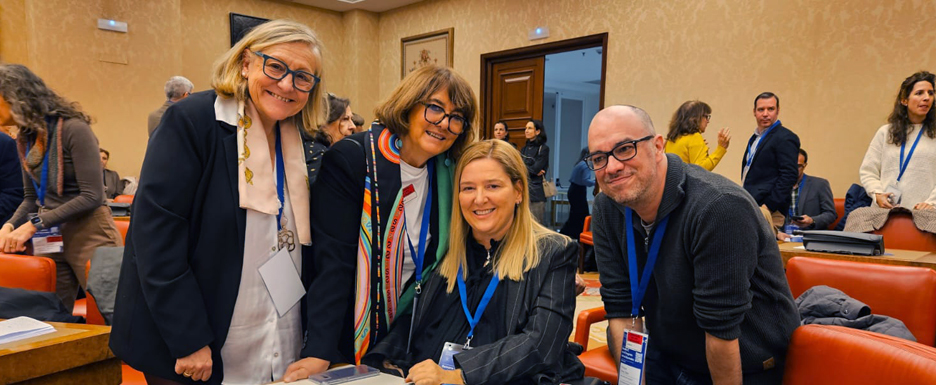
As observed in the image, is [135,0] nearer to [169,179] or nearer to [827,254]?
[169,179]

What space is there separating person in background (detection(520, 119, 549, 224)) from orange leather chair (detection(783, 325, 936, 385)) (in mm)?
5188

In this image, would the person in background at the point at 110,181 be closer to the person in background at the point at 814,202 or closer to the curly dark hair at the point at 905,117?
the person in background at the point at 814,202

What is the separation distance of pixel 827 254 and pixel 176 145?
3057 mm

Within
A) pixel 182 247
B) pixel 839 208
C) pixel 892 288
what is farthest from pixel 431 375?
pixel 839 208

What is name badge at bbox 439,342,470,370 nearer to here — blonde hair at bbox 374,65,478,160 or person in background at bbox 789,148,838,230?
blonde hair at bbox 374,65,478,160

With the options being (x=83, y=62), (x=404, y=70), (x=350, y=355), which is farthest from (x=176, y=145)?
(x=404, y=70)

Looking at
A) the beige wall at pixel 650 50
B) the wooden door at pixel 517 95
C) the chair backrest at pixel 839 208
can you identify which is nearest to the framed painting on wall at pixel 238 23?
the beige wall at pixel 650 50

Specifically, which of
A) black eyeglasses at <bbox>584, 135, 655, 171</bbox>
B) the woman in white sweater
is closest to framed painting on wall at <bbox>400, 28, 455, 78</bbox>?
the woman in white sweater

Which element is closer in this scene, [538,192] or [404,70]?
[538,192]

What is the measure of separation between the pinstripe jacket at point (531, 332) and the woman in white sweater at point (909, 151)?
3.37m

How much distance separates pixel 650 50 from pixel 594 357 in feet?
15.4

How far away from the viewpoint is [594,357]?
8.02 ft

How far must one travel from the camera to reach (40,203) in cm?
265

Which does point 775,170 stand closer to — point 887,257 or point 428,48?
point 887,257
